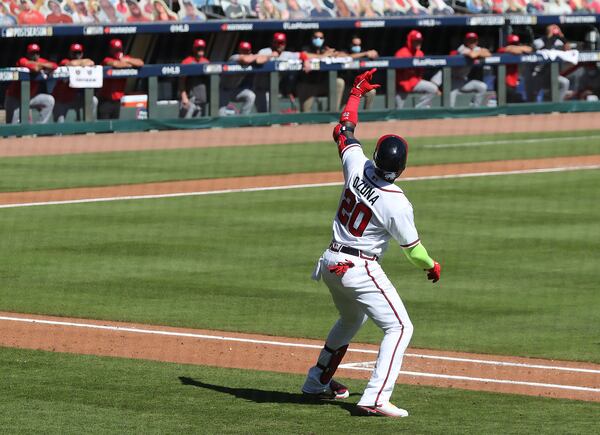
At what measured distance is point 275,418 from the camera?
7641mm

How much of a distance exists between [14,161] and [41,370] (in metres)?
16.8

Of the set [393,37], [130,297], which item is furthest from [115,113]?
[130,297]

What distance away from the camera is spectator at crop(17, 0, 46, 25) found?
29.5 metres

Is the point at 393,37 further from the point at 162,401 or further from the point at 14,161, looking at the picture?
the point at 162,401

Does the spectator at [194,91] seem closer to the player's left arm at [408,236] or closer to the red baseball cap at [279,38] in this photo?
the red baseball cap at [279,38]

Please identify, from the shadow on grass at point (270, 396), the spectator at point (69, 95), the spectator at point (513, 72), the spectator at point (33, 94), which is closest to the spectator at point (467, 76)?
the spectator at point (513, 72)

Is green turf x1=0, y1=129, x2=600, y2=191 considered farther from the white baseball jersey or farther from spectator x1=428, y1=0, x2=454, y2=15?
the white baseball jersey

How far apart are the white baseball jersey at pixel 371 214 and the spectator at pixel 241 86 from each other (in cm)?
2325

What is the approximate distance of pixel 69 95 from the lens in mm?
28484

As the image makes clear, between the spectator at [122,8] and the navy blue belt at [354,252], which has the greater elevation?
the navy blue belt at [354,252]

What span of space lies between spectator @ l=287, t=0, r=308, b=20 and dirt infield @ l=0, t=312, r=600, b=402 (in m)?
23.5

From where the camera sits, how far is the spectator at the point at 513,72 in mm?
34688

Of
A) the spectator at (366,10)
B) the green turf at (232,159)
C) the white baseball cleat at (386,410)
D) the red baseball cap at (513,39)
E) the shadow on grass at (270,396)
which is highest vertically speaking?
the white baseball cleat at (386,410)

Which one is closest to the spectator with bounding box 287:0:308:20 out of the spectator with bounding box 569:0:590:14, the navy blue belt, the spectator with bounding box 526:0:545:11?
the spectator with bounding box 526:0:545:11
